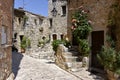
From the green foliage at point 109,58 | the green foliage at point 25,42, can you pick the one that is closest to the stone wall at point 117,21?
the green foliage at point 109,58

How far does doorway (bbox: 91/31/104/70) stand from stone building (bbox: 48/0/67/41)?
1294cm

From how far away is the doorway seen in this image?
971 centimetres

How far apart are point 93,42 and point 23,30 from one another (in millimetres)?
13520

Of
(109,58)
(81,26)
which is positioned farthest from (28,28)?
(109,58)

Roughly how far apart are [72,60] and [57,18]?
14.3 m

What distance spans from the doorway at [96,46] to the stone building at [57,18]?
42.4ft

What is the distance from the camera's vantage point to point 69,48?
1120 centimetres

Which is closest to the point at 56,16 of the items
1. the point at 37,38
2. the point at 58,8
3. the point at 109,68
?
the point at 58,8

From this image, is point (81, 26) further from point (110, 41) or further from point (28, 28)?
point (28, 28)

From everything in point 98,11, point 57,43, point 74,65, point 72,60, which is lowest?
point 74,65

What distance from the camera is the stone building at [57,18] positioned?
76.3 feet

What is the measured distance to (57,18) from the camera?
24.1 m

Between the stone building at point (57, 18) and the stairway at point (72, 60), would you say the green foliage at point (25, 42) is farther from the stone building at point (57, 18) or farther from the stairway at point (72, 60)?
the stairway at point (72, 60)

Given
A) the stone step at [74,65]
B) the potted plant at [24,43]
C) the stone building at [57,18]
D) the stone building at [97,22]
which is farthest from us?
the stone building at [57,18]
